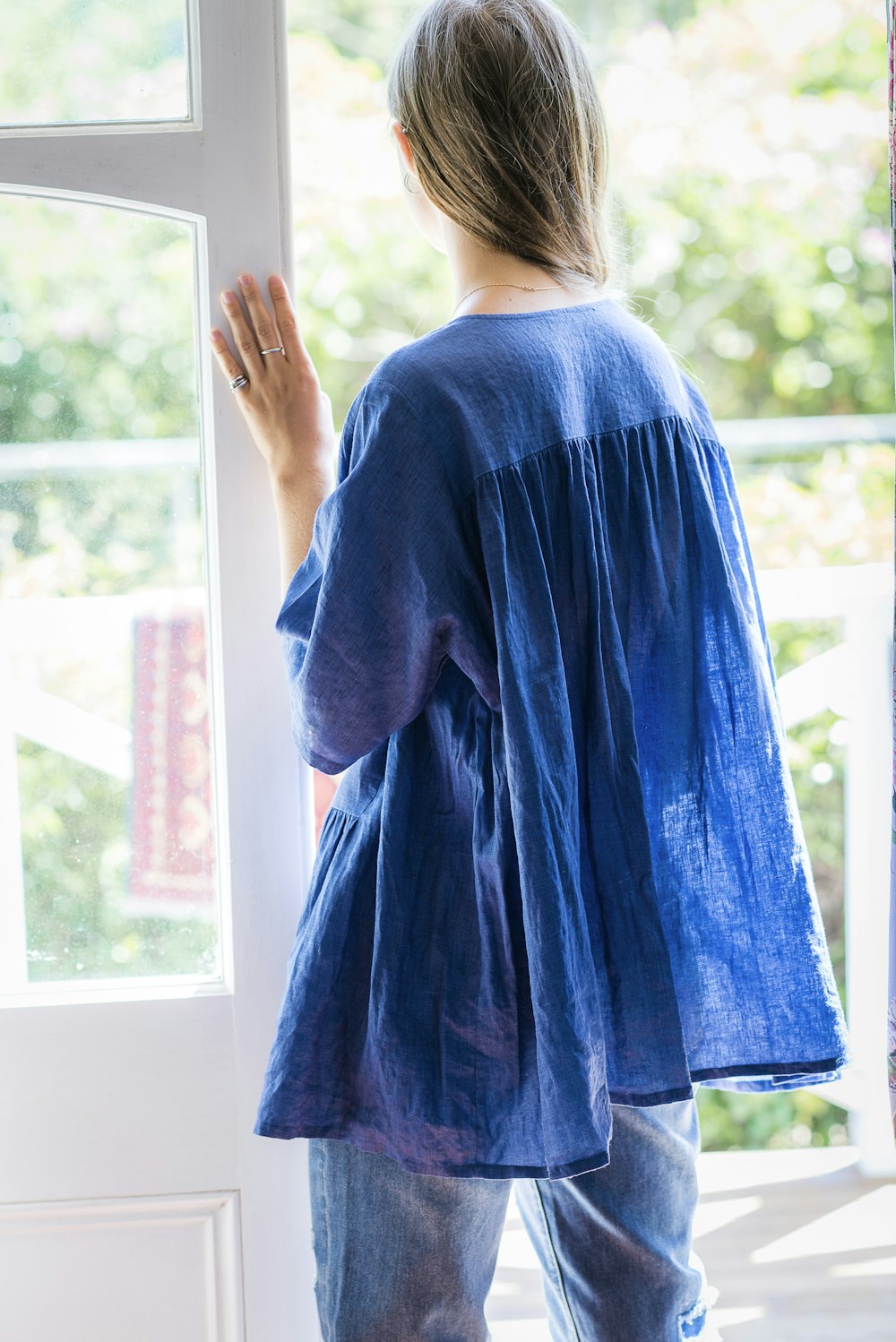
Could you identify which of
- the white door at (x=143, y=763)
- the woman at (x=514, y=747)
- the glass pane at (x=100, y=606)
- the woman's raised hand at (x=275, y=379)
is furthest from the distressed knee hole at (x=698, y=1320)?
the woman's raised hand at (x=275, y=379)

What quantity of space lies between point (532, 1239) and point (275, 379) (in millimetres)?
878

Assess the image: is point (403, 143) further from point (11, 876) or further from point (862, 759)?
point (862, 759)

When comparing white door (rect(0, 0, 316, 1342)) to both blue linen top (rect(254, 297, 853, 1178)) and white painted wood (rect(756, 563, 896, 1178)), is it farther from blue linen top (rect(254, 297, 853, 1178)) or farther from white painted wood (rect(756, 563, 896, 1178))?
white painted wood (rect(756, 563, 896, 1178))

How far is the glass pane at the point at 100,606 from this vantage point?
3.76ft

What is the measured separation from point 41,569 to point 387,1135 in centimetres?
68

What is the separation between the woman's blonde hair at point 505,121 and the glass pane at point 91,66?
0.30m

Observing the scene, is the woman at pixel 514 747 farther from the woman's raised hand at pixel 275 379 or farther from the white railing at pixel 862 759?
the white railing at pixel 862 759

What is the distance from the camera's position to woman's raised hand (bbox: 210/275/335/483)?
43.1 inches

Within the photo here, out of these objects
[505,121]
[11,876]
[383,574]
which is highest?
[505,121]

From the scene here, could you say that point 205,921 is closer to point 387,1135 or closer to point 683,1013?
point 387,1135

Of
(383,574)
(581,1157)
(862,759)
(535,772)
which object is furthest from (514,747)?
(862,759)

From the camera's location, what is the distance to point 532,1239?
1.08 meters

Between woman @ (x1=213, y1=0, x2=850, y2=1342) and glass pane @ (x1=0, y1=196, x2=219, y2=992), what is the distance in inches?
11.4

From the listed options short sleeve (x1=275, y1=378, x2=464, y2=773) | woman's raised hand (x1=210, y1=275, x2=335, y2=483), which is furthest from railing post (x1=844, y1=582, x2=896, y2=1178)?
short sleeve (x1=275, y1=378, x2=464, y2=773)
